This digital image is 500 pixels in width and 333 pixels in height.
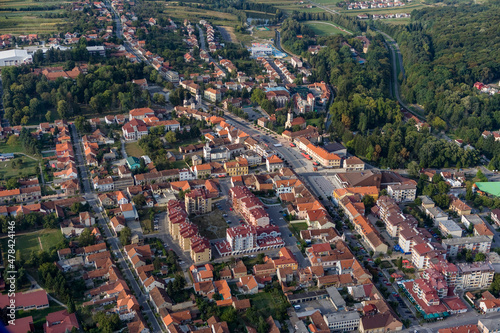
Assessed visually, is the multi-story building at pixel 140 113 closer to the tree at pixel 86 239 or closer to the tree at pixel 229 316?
the tree at pixel 86 239

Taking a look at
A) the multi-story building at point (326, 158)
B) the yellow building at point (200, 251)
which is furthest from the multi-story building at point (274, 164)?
the yellow building at point (200, 251)

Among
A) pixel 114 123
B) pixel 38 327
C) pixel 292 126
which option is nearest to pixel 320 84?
pixel 292 126

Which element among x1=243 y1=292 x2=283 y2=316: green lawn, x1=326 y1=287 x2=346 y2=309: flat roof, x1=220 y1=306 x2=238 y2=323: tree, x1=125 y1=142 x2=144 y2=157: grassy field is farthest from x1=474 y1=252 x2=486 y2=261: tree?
x1=125 y1=142 x2=144 y2=157: grassy field

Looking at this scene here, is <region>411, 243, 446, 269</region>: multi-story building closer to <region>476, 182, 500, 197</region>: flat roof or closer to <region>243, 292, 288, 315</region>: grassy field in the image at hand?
<region>243, 292, 288, 315</region>: grassy field

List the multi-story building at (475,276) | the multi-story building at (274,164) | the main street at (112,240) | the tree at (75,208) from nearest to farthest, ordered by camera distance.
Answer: the main street at (112,240) → the multi-story building at (475,276) → the tree at (75,208) → the multi-story building at (274,164)

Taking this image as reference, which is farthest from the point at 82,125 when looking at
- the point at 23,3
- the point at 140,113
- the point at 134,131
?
the point at 23,3

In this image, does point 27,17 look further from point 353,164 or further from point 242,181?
point 353,164
